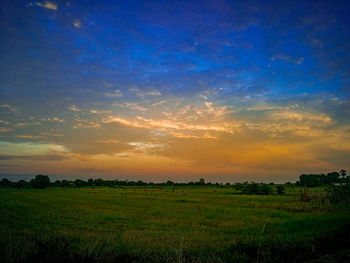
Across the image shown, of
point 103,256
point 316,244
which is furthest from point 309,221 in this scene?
point 103,256

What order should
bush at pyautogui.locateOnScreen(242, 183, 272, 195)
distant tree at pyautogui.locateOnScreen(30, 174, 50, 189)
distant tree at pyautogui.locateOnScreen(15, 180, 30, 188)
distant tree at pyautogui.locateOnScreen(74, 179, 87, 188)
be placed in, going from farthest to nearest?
1. distant tree at pyautogui.locateOnScreen(74, 179, 87, 188)
2. distant tree at pyautogui.locateOnScreen(15, 180, 30, 188)
3. distant tree at pyautogui.locateOnScreen(30, 174, 50, 189)
4. bush at pyautogui.locateOnScreen(242, 183, 272, 195)

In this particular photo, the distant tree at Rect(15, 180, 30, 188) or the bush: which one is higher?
the bush

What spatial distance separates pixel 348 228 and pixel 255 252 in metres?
6.53

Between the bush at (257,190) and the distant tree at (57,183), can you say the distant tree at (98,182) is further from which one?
the bush at (257,190)

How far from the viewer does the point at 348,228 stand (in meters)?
11.9

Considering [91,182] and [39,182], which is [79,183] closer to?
[91,182]

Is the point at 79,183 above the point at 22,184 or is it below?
above

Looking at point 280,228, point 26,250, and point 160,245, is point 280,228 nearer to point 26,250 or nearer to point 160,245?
point 160,245

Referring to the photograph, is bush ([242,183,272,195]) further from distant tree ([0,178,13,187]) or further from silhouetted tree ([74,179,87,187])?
distant tree ([0,178,13,187])

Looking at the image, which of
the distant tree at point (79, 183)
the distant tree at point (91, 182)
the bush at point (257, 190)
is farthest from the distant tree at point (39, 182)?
the bush at point (257, 190)

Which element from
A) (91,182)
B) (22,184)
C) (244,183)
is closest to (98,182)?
(91,182)

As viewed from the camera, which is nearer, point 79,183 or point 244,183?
point 244,183

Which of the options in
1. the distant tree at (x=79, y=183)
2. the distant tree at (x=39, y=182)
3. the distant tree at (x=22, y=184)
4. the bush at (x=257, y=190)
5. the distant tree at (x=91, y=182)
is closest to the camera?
the bush at (x=257, y=190)

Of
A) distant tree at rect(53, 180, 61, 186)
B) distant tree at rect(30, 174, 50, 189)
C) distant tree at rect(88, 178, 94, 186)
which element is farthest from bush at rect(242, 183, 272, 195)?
distant tree at rect(53, 180, 61, 186)
